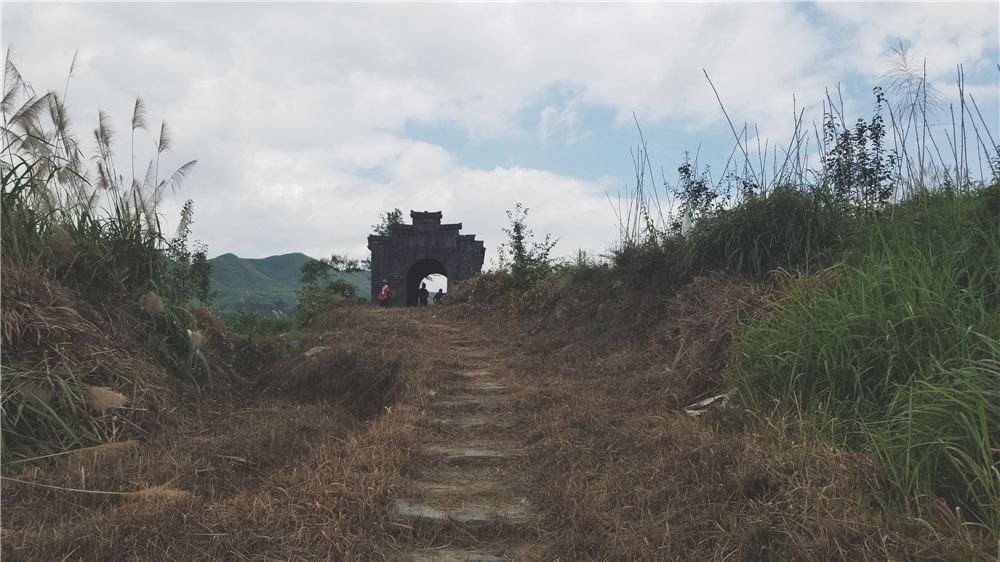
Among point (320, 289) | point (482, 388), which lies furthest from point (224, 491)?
point (320, 289)

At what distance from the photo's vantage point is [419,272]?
28.3 metres

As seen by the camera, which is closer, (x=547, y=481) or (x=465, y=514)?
(x=465, y=514)

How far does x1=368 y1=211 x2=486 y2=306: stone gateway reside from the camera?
24.5 meters

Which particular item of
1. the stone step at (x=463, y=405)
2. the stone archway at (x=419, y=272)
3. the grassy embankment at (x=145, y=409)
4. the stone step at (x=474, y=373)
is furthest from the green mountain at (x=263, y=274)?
the stone step at (x=463, y=405)

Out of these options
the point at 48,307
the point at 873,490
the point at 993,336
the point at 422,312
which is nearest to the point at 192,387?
the point at 48,307

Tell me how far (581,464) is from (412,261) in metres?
21.7

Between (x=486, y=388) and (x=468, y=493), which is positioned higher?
(x=486, y=388)

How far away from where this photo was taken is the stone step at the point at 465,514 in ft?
9.54

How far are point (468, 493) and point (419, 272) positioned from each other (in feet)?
83.3

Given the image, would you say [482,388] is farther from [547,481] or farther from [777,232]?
[777,232]

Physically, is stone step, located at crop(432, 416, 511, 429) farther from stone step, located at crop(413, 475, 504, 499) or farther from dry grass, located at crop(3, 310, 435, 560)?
stone step, located at crop(413, 475, 504, 499)

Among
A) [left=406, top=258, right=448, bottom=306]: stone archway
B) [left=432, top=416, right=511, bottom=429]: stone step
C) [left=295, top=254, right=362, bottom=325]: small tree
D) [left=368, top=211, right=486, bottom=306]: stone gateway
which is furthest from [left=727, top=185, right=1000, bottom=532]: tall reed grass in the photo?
[left=406, top=258, right=448, bottom=306]: stone archway

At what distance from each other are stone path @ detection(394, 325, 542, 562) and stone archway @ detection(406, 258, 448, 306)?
21.8 meters

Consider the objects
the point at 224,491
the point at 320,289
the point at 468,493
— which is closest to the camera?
the point at 224,491
